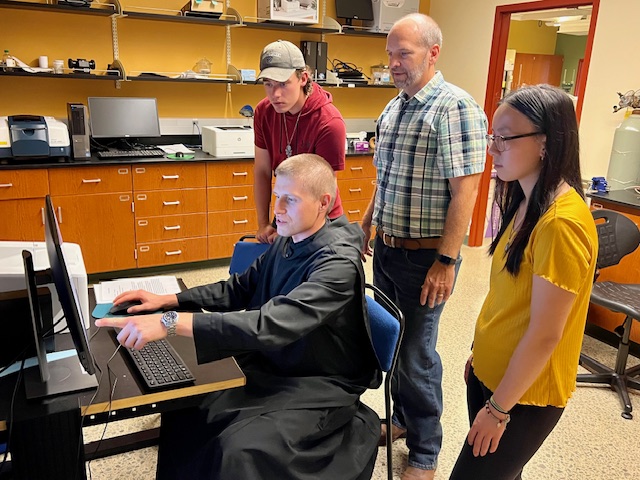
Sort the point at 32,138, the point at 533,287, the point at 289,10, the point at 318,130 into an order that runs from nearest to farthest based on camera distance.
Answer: the point at 533,287, the point at 318,130, the point at 32,138, the point at 289,10

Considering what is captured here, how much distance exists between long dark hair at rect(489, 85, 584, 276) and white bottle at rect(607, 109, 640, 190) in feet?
9.31

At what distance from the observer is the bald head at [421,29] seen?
1876 mm

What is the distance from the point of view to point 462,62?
5082 mm

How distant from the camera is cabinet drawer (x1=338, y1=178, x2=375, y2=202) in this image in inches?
184

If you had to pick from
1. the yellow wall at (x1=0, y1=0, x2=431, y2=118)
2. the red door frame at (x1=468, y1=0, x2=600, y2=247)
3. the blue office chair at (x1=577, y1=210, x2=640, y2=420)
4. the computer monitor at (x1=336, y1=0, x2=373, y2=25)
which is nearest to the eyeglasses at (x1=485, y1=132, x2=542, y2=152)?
the blue office chair at (x1=577, y1=210, x2=640, y2=420)

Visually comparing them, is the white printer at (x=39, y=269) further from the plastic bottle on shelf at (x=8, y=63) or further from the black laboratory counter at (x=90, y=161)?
the plastic bottle on shelf at (x=8, y=63)

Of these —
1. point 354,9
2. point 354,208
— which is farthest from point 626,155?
point 354,9

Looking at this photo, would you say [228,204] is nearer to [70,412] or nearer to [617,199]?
[617,199]

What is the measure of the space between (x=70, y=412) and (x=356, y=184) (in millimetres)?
3710

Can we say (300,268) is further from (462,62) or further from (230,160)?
(462,62)

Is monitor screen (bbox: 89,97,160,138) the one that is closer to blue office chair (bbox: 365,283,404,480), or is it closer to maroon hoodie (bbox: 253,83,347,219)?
maroon hoodie (bbox: 253,83,347,219)

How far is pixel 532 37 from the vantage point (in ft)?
27.1

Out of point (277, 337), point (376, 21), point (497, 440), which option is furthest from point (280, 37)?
point (497, 440)

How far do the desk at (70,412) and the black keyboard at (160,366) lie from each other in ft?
0.06
